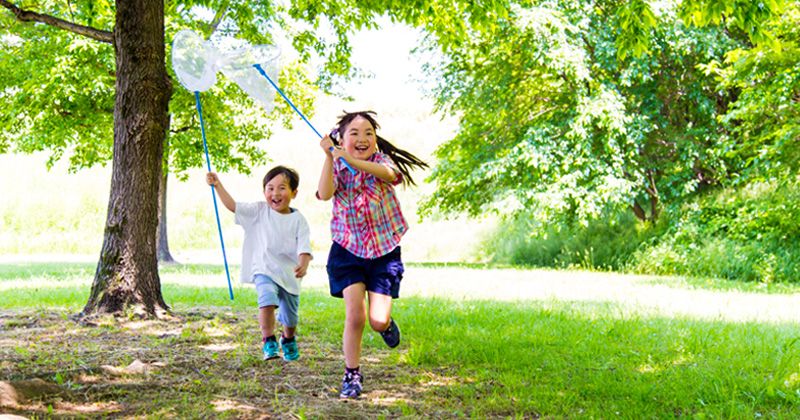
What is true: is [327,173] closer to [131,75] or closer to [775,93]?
[131,75]

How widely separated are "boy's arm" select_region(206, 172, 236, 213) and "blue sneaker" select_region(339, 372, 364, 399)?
149 centimetres

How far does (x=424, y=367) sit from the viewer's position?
216 inches

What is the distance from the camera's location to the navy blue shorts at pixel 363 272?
4.75 metres

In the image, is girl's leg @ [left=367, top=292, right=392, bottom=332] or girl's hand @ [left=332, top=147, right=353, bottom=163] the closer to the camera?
girl's hand @ [left=332, top=147, right=353, bottom=163]

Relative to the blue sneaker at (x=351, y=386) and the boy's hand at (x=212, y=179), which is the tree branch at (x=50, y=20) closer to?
the boy's hand at (x=212, y=179)

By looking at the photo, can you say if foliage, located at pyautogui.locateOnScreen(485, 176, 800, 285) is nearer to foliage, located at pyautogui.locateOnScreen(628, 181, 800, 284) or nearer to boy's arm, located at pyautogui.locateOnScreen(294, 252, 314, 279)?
foliage, located at pyautogui.locateOnScreen(628, 181, 800, 284)

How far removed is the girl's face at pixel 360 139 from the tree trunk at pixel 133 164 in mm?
2908

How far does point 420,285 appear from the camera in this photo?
40.5 ft

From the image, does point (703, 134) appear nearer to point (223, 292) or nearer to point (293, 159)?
point (223, 292)

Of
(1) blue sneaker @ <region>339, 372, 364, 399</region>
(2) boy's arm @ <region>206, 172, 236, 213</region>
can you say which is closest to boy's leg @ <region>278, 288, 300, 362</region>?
(2) boy's arm @ <region>206, 172, 236, 213</region>

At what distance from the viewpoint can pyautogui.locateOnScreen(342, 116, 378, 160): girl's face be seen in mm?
4891

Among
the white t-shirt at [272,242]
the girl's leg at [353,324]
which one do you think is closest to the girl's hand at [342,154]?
the girl's leg at [353,324]

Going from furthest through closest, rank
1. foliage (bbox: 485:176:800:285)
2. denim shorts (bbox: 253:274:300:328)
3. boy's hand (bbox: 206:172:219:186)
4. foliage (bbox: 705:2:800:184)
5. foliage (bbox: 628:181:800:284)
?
foliage (bbox: 485:176:800:285)
foliage (bbox: 628:181:800:284)
foliage (bbox: 705:2:800:184)
denim shorts (bbox: 253:274:300:328)
boy's hand (bbox: 206:172:219:186)

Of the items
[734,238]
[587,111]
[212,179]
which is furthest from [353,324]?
[734,238]
